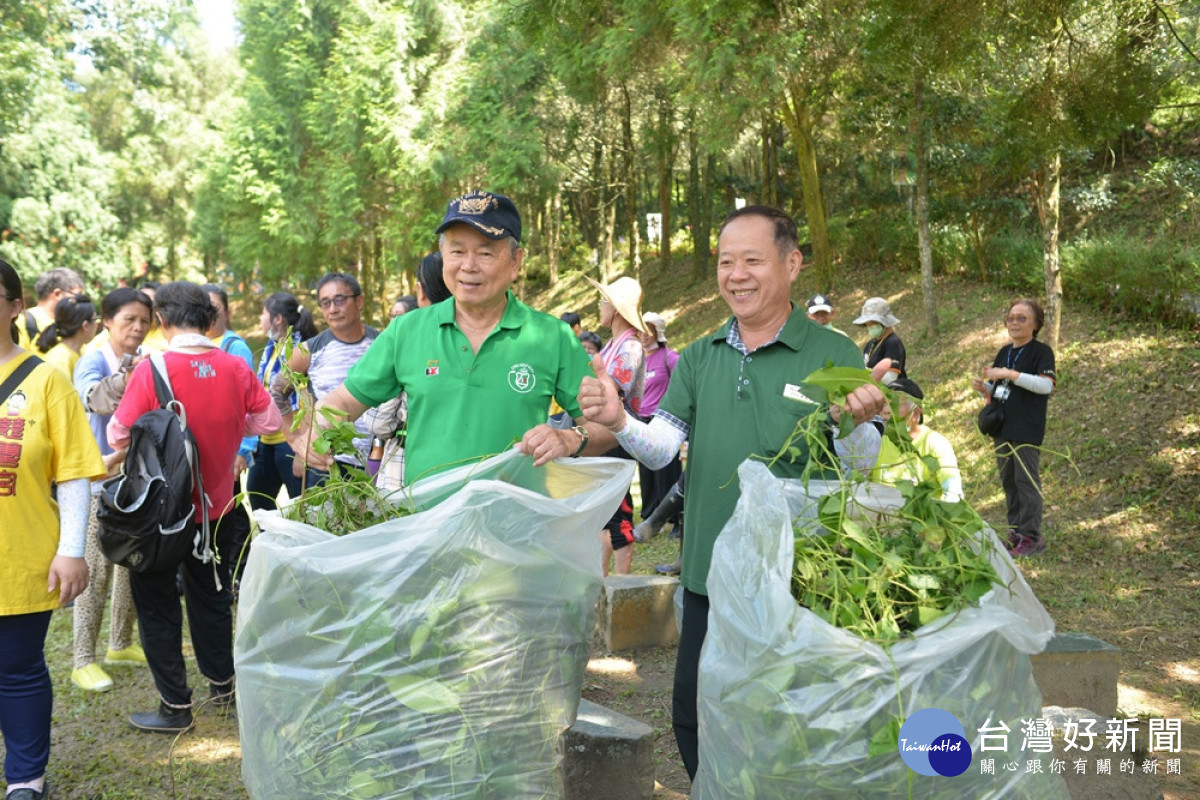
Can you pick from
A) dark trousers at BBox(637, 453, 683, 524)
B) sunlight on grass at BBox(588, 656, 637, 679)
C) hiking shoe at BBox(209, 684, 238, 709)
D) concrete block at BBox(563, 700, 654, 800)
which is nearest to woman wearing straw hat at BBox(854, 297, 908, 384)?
dark trousers at BBox(637, 453, 683, 524)

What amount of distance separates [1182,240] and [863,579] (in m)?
11.8

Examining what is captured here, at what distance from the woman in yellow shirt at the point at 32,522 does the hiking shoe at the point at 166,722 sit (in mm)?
891

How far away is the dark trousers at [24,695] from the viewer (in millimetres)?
3164

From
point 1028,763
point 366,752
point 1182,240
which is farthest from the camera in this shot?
point 1182,240

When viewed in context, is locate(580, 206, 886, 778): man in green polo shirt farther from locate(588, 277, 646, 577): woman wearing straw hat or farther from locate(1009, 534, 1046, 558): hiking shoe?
locate(1009, 534, 1046, 558): hiking shoe

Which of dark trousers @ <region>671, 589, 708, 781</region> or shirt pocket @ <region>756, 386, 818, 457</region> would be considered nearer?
shirt pocket @ <region>756, 386, 818, 457</region>

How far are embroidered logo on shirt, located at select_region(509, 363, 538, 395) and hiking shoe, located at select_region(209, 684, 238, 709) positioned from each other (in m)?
2.41

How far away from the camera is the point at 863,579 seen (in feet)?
6.28

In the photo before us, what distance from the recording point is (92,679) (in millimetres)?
4824

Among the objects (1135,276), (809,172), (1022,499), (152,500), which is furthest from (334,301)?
(809,172)

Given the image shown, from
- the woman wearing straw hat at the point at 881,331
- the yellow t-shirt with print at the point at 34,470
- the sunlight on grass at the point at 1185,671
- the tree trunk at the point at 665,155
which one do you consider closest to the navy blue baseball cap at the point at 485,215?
the yellow t-shirt with print at the point at 34,470

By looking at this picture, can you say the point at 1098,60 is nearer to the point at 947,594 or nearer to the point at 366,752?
the point at 947,594

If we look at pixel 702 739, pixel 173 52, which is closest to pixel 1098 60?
pixel 702 739

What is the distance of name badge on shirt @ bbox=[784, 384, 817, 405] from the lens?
2449mm
